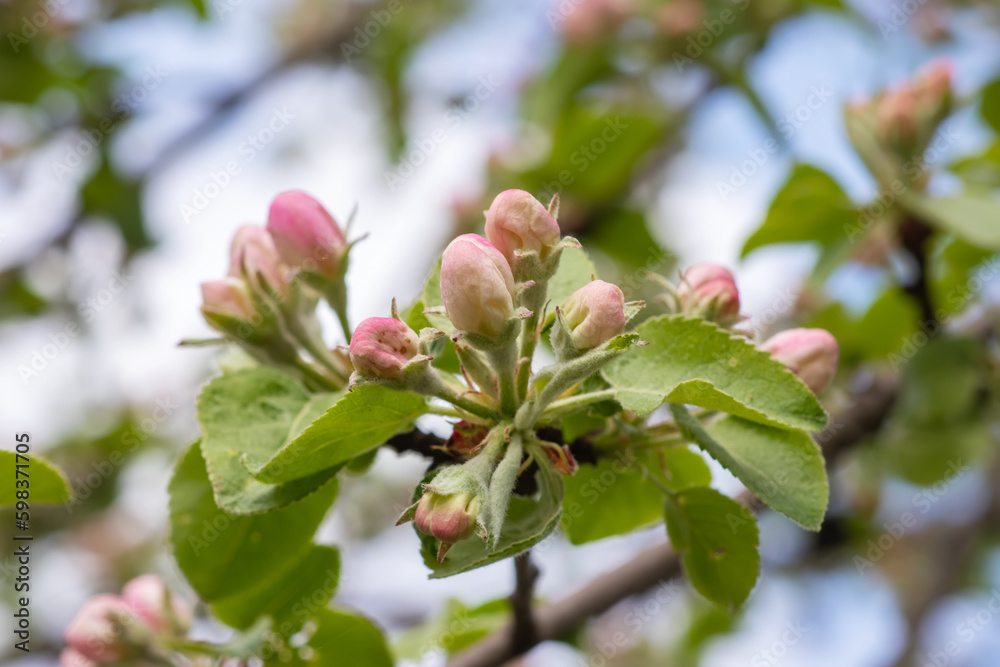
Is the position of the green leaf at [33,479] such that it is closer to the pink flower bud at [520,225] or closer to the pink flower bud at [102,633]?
the pink flower bud at [102,633]

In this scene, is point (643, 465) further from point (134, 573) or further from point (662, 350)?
point (134, 573)

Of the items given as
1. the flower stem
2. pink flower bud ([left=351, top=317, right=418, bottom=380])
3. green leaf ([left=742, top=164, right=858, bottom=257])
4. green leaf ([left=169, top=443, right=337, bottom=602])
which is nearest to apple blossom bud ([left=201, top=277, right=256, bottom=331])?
green leaf ([left=169, top=443, right=337, bottom=602])

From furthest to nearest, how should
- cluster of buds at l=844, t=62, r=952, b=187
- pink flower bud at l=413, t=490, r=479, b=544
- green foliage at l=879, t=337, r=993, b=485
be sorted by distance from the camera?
cluster of buds at l=844, t=62, r=952, b=187, green foliage at l=879, t=337, r=993, b=485, pink flower bud at l=413, t=490, r=479, b=544

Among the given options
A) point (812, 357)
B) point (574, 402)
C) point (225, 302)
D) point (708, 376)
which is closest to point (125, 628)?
point (225, 302)

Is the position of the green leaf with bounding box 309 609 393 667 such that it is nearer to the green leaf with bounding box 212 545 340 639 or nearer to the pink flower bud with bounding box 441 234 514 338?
the green leaf with bounding box 212 545 340 639

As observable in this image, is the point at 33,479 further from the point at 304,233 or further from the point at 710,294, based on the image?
the point at 710,294

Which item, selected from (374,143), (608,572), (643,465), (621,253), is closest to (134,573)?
(374,143)

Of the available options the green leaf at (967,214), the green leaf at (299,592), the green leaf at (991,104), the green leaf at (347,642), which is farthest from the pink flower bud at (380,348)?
the green leaf at (991,104)
